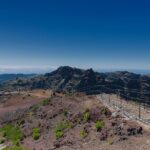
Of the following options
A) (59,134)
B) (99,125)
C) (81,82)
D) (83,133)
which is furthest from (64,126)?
(81,82)

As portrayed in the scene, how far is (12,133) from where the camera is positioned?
4141 cm

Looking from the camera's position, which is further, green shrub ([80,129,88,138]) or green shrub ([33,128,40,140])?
green shrub ([33,128,40,140])

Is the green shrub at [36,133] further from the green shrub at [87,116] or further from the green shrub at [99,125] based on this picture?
the green shrub at [99,125]

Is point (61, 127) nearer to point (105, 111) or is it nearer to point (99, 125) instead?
point (105, 111)

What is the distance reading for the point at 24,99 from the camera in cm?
7162

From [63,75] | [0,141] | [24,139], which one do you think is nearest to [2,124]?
[0,141]

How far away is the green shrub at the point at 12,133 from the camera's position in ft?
124

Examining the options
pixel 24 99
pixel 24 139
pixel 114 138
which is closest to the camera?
pixel 114 138

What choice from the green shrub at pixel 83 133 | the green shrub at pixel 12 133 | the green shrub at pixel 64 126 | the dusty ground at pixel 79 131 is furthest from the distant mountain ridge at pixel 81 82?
the green shrub at pixel 83 133

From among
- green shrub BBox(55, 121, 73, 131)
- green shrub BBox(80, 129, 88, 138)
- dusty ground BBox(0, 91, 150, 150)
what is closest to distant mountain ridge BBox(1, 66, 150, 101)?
dusty ground BBox(0, 91, 150, 150)

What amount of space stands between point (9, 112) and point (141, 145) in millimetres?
37866

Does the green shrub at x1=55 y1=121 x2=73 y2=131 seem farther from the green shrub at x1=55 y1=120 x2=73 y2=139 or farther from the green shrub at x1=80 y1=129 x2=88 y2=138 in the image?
the green shrub at x1=80 y1=129 x2=88 y2=138

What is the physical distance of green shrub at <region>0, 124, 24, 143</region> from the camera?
3788cm

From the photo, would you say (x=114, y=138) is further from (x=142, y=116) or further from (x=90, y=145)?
(x=142, y=116)
